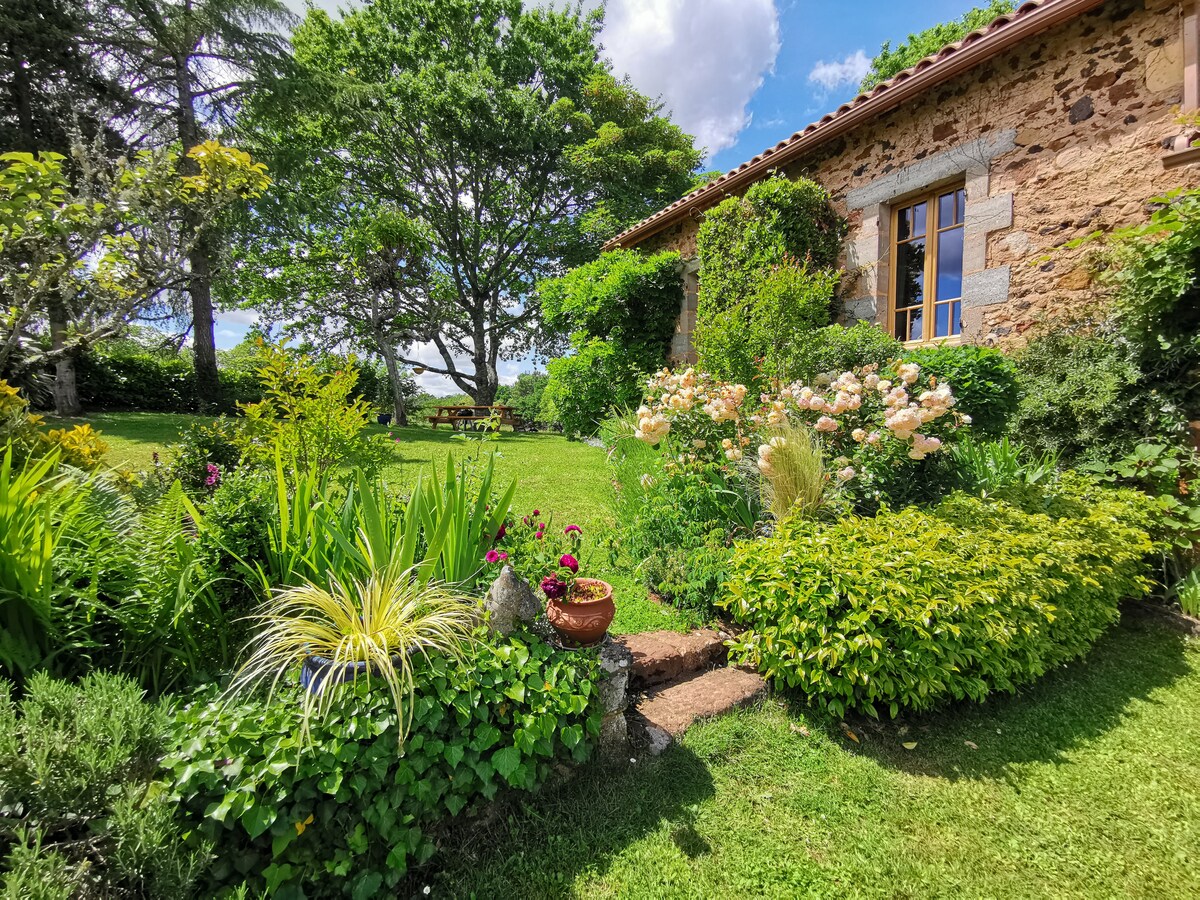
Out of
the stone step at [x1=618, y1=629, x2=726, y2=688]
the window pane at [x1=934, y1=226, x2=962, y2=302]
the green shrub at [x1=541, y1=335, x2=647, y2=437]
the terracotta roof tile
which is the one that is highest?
the terracotta roof tile

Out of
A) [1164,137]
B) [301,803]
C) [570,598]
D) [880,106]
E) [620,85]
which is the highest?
[620,85]

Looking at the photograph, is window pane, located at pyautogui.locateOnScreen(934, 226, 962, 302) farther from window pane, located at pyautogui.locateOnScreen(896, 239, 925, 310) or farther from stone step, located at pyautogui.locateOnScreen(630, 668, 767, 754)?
stone step, located at pyautogui.locateOnScreen(630, 668, 767, 754)

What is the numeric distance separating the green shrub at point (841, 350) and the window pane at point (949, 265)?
1038 millimetres

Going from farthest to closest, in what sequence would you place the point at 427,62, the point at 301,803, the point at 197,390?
the point at 427,62 → the point at 197,390 → the point at 301,803

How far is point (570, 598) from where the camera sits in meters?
2.25

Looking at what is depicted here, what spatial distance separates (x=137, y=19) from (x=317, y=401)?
42.3 feet

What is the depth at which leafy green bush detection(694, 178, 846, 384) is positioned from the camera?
533 centimetres

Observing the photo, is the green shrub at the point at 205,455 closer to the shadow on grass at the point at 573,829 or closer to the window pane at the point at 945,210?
the shadow on grass at the point at 573,829

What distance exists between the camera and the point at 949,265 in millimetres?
5672

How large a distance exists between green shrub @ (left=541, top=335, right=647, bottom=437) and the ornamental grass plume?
583cm

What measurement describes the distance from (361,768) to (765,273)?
6278 millimetres

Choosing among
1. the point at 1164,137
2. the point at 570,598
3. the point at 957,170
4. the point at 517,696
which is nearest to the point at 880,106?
the point at 957,170

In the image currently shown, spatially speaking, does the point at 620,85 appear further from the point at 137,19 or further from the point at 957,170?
the point at 957,170

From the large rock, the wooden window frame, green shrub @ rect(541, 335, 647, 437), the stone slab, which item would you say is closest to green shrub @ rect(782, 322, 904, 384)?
the wooden window frame
